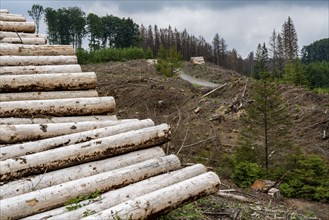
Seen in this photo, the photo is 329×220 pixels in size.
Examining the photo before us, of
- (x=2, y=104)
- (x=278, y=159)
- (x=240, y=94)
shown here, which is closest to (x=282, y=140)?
(x=278, y=159)

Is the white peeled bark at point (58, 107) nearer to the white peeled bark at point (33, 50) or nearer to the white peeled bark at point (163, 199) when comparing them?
the white peeled bark at point (33, 50)

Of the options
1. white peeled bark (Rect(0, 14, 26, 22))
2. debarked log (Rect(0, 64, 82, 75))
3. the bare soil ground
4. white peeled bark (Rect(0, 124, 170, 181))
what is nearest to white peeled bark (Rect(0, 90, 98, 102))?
debarked log (Rect(0, 64, 82, 75))

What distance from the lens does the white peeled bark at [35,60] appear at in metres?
6.33

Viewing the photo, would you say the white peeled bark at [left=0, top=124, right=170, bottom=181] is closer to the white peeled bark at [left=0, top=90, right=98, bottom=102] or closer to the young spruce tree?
the white peeled bark at [left=0, top=90, right=98, bottom=102]

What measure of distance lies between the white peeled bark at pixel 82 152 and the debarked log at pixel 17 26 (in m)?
4.07

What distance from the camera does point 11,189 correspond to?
3.93 meters

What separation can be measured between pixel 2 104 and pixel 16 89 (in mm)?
580

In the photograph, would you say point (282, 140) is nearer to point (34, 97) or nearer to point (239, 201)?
point (239, 201)

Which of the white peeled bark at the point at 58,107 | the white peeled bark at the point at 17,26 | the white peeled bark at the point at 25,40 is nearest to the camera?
the white peeled bark at the point at 58,107

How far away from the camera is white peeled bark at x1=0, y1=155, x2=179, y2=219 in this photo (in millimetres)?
3643

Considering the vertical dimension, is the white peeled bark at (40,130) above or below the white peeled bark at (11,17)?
below

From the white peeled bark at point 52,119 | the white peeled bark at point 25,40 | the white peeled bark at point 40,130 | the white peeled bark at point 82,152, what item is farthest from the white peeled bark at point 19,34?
the white peeled bark at point 82,152

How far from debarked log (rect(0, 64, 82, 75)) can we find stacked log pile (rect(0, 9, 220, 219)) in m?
0.01

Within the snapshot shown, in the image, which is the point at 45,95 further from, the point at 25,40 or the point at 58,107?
the point at 25,40
